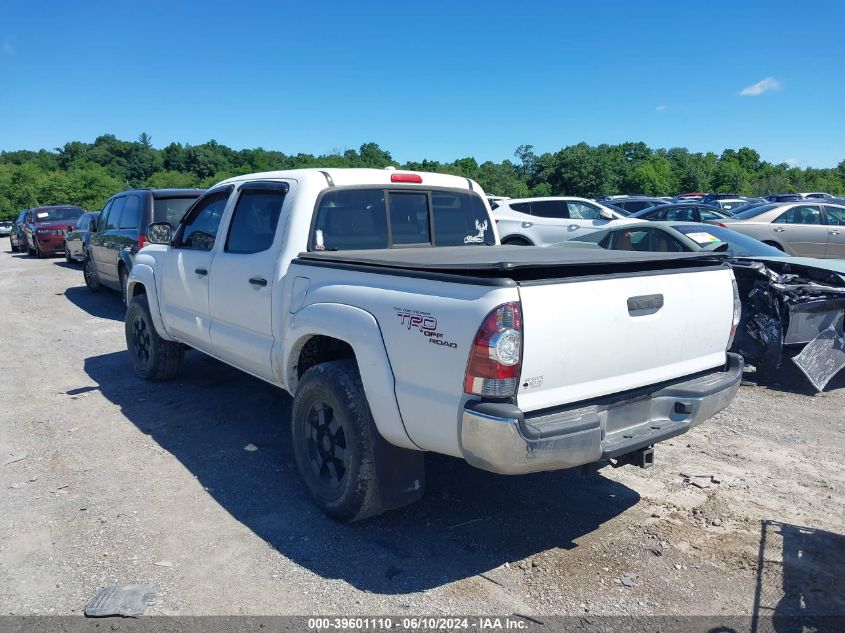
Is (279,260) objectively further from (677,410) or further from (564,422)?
(677,410)

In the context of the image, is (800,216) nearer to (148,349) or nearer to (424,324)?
(148,349)

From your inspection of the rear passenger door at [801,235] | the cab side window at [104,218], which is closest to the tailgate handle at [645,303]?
the cab side window at [104,218]

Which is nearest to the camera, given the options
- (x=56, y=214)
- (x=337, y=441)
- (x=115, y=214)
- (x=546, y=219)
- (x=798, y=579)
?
(x=798, y=579)

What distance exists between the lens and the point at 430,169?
62344 millimetres

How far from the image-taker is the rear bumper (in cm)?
288

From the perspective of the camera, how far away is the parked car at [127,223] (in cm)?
971

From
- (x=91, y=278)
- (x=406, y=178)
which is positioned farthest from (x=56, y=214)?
(x=406, y=178)

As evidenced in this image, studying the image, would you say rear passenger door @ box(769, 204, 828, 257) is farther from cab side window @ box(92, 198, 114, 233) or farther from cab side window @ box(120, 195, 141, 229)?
cab side window @ box(92, 198, 114, 233)

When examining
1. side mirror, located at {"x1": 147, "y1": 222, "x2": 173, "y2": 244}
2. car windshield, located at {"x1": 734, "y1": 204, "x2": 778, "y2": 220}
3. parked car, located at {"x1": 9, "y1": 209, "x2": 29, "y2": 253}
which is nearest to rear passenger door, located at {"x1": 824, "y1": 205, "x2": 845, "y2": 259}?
car windshield, located at {"x1": 734, "y1": 204, "x2": 778, "y2": 220}

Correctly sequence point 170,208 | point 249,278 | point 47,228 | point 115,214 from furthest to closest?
point 47,228, point 115,214, point 170,208, point 249,278

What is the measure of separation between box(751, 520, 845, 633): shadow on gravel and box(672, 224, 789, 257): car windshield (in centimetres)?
541

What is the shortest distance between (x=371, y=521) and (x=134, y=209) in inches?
309

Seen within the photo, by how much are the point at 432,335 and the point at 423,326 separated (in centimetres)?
8

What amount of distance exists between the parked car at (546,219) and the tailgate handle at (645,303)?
11.7 meters
